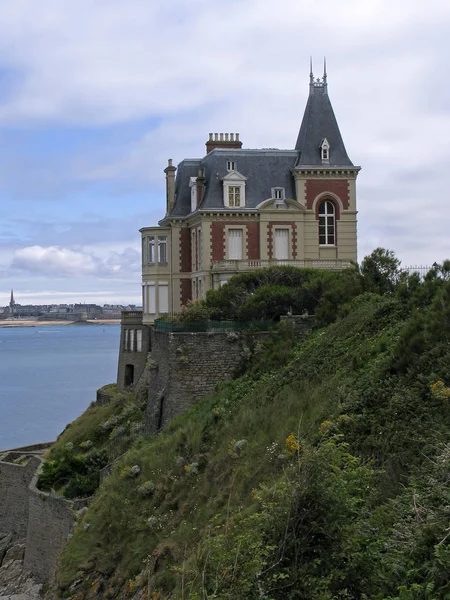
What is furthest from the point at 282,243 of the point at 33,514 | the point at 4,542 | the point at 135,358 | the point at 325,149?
the point at 4,542

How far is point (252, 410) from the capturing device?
23312 millimetres

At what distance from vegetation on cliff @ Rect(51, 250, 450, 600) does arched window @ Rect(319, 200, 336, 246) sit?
10.2 meters

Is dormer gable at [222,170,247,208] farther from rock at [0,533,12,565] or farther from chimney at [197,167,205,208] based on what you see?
rock at [0,533,12,565]

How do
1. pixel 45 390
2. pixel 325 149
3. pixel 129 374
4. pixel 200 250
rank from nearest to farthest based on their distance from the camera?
1. pixel 200 250
2. pixel 325 149
3. pixel 129 374
4. pixel 45 390

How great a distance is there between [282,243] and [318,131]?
620cm

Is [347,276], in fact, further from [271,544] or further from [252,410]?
[271,544]

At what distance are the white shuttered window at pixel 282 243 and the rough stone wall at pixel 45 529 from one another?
1543 centimetres

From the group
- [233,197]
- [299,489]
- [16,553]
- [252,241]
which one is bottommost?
[16,553]

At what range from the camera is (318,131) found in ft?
137

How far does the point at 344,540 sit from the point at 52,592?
1334cm

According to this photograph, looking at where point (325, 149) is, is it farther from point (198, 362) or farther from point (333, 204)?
point (198, 362)

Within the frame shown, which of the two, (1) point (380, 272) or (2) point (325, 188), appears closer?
(1) point (380, 272)

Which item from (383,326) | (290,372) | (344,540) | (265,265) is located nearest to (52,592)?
(290,372)

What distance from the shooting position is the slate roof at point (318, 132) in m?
41.0
